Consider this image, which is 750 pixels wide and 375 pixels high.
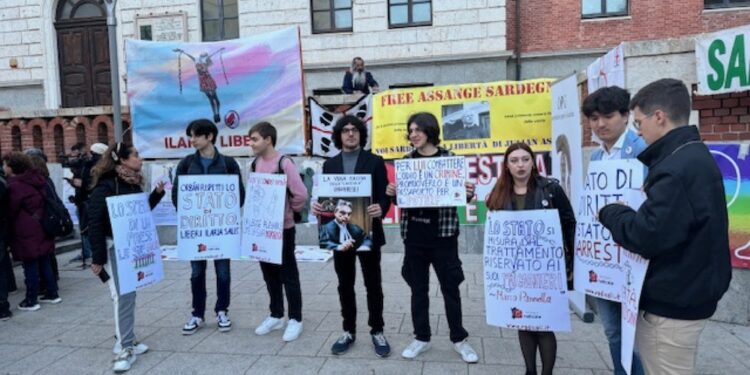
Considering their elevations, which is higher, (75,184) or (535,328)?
(75,184)

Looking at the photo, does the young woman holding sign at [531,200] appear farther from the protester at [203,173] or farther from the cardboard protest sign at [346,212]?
the protester at [203,173]

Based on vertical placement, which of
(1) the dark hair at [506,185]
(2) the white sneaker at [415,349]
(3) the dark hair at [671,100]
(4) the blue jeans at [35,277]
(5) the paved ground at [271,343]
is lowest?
(5) the paved ground at [271,343]

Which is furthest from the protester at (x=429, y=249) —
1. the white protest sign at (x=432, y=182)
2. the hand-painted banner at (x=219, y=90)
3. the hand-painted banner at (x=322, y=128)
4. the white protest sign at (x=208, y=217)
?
the hand-painted banner at (x=219, y=90)

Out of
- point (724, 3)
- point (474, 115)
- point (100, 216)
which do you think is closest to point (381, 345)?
point (100, 216)

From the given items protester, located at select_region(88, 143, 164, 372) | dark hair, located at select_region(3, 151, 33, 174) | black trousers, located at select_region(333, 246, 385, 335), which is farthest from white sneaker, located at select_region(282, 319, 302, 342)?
dark hair, located at select_region(3, 151, 33, 174)

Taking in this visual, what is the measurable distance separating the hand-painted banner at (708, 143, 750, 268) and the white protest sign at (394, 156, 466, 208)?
2.72 m

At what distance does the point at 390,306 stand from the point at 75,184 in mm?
5695

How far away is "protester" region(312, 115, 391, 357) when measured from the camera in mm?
4184

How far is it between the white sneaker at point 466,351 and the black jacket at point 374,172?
1.07m

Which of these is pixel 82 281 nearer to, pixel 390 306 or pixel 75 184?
pixel 75 184

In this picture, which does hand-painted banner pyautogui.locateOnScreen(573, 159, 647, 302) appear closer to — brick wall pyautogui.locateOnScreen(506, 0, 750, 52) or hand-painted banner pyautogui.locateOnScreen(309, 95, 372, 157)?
hand-painted banner pyautogui.locateOnScreen(309, 95, 372, 157)

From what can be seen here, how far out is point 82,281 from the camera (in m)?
7.14

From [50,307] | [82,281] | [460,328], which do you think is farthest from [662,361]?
[82,281]

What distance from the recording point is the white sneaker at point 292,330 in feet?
15.0
